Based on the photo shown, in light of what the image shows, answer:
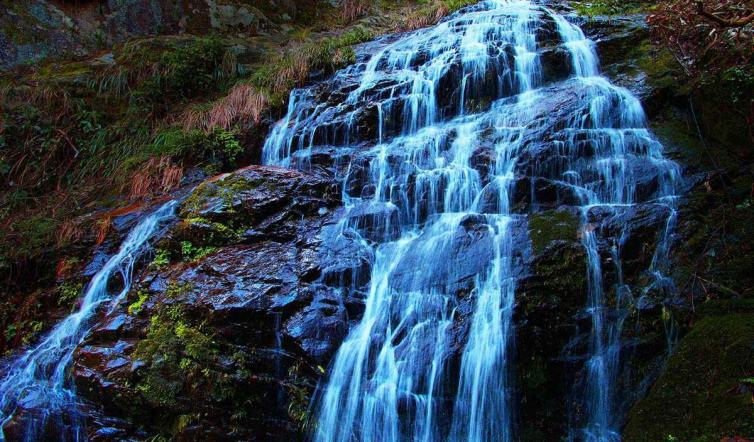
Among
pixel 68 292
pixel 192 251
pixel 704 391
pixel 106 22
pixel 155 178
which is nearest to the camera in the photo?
pixel 704 391

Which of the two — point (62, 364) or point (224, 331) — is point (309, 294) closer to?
point (224, 331)

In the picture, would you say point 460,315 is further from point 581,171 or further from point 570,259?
point 581,171

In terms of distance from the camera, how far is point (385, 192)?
534 cm

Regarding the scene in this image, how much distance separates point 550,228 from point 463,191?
1114 mm

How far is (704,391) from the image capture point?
2697 mm

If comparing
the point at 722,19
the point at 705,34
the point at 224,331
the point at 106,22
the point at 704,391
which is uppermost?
the point at 106,22

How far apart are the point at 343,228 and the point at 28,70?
698 cm

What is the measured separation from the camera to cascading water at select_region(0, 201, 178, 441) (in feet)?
11.8

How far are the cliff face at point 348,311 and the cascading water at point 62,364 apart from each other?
0.11 m

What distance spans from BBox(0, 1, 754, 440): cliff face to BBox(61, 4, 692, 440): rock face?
0.05ft

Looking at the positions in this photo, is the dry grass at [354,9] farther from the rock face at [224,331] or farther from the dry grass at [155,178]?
the rock face at [224,331]

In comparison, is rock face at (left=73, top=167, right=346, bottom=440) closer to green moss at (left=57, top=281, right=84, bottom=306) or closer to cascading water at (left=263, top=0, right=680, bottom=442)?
cascading water at (left=263, top=0, right=680, bottom=442)

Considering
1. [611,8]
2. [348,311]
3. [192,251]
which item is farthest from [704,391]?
[611,8]

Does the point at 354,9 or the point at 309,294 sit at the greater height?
the point at 354,9
